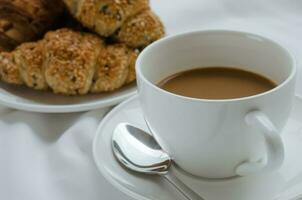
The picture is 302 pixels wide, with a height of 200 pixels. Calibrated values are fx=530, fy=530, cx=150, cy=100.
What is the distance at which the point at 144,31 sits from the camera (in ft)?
3.00

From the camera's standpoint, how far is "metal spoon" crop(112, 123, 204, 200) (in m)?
0.62

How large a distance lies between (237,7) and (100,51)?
429 mm

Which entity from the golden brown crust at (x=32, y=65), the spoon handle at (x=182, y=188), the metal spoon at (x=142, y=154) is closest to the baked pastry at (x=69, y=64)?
the golden brown crust at (x=32, y=65)

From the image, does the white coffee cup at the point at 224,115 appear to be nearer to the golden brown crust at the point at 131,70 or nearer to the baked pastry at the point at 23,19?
the golden brown crust at the point at 131,70

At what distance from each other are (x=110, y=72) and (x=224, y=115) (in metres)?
0.35

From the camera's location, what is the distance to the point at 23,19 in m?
0.93

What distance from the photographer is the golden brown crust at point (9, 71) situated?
881mm

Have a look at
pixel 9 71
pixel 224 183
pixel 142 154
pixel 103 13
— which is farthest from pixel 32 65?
pixel 224 183

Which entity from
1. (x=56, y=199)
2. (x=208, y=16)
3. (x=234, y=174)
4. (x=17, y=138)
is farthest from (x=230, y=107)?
(x=208, y=16)

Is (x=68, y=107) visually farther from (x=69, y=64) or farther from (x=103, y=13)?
(x=103, y=13)

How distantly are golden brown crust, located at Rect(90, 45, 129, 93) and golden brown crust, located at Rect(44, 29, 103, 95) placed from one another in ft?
0.04

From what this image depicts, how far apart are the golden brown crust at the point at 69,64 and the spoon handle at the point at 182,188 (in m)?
0.29

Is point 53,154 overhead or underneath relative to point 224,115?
underneath

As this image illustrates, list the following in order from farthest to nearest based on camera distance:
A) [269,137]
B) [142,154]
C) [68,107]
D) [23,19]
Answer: [23,19]
[68,107]
[142,154]
[269,137]
